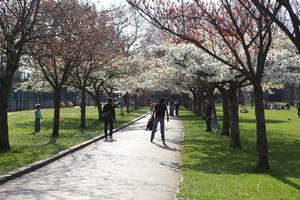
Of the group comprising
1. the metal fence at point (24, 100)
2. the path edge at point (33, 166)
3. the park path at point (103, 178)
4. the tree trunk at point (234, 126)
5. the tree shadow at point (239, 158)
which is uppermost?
the metal fence at point (24, 100)

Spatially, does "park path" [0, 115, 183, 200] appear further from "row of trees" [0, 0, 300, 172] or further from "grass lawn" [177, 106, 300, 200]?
"row of trees" [0, 0, 300, 172]

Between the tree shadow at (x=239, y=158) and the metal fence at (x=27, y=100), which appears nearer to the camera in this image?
the tree shadow at (x=239, y=158)

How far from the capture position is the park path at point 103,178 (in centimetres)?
594

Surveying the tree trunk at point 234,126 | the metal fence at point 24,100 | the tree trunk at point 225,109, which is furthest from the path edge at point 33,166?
the metal fence at point 24,100

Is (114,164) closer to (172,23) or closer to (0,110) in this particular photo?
(172,23)

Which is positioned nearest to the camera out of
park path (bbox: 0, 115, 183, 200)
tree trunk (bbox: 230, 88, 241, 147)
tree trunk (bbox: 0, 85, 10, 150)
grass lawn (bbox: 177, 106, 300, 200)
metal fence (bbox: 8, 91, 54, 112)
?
park path (bbox: 0, 115, 183, 200)

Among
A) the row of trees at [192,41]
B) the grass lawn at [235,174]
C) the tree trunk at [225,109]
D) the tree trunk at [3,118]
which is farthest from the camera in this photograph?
the tree trunk at [225,109]

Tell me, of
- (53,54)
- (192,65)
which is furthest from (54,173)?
(192,65)

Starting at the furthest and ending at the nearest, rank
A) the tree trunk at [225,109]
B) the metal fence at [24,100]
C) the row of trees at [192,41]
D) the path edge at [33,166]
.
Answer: the metal fence at [24,100] → the tree trunk at [225,109] → the row of trees at [192,41] → the path edge at [33,166]

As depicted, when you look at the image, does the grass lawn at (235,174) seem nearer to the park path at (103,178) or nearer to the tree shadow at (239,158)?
the tree shadow at (239,158)

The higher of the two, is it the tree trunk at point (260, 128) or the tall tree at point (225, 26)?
the tall tree at point (225, 26)

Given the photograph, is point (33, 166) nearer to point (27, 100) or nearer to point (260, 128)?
point (260, 128)

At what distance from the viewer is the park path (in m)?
5.94

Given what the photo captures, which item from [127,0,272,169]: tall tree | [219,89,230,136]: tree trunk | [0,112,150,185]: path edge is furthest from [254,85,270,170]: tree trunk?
[219,89,230,136]: tree trunk
